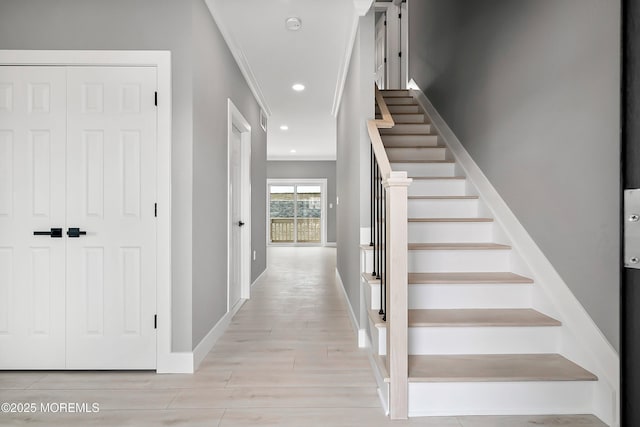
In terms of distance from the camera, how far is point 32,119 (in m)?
2.32

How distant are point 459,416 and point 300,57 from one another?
341 centimetres

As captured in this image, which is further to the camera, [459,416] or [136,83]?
[136,83]

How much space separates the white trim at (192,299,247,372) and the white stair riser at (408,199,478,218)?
1865 millimetres

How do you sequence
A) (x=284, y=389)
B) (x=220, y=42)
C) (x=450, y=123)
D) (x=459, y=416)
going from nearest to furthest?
(x=459, y=416) → (x=284, y=389) → (x=220, y=42) → (x=450, y=123)

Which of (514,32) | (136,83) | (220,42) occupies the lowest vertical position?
(136,83)

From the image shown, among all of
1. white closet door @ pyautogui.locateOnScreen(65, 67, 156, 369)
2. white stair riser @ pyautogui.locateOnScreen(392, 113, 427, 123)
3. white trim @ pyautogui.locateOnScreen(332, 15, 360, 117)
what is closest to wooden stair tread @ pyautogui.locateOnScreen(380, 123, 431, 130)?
white stair riser @ pyautogui.locateOnScreen(392, 113, 427, 123)

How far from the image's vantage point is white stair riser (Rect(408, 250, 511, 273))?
8.03 ft

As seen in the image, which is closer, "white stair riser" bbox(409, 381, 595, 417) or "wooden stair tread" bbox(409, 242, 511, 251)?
"white stair riser" bbox(409, 381, 595, 417)

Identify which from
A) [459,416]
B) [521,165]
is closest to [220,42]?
[521,165]

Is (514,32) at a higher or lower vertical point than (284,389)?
higher

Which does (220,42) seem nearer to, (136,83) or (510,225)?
(136,83)

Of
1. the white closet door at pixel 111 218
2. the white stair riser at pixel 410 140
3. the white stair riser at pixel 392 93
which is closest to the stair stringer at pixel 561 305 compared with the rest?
the white stair riser at pixel 410 140

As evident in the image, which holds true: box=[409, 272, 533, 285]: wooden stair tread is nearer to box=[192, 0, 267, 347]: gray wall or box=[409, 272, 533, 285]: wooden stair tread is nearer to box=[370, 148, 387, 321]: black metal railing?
box=[370, 148, 387, 321]: black metal railing

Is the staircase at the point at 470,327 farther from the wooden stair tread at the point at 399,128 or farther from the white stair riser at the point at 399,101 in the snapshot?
the white stair riser at the point at 399,101
